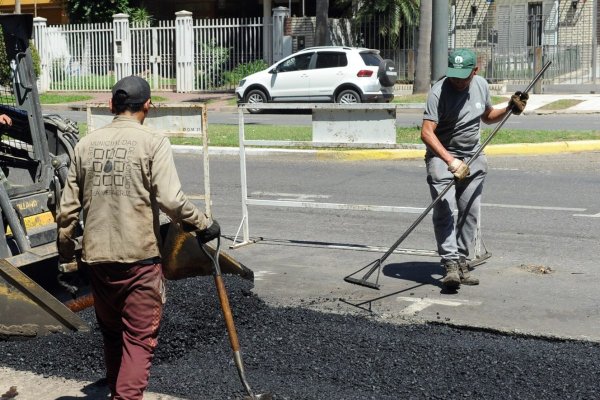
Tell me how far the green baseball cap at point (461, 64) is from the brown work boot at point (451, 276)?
142cm

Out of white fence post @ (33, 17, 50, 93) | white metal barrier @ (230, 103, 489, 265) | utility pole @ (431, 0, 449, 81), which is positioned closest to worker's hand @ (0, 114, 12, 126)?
white metal barrier @ (230, 103, 489, 265)

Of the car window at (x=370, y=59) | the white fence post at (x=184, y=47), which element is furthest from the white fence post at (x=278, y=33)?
the car window at (x=370, y=59)

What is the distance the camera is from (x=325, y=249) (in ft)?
28.7

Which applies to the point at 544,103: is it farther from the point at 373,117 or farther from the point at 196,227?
the point at 196,227

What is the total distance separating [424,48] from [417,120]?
4.70 metres

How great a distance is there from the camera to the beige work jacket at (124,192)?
4.26 m

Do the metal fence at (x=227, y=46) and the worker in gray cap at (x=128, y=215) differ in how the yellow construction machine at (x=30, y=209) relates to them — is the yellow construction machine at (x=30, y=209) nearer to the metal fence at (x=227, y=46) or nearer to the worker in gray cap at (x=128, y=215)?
the worker in gray cap at (x=128, y=215)

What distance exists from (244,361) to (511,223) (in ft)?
16.2

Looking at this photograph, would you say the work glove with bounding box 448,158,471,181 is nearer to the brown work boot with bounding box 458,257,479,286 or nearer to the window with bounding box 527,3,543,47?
the brown work boot with bounding box 458,257,479,286

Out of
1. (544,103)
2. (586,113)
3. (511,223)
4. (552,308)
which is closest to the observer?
(552,308)

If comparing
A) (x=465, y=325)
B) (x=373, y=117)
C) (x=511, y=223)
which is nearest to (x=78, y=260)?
(x=465, y=325)

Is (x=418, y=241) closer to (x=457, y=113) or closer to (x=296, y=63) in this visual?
(x=457, y=113)

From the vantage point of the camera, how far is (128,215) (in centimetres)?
430

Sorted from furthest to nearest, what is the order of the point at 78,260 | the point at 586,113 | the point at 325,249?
1. the point at 586,113
2. the point at 325,249
3. the point at 78,260
